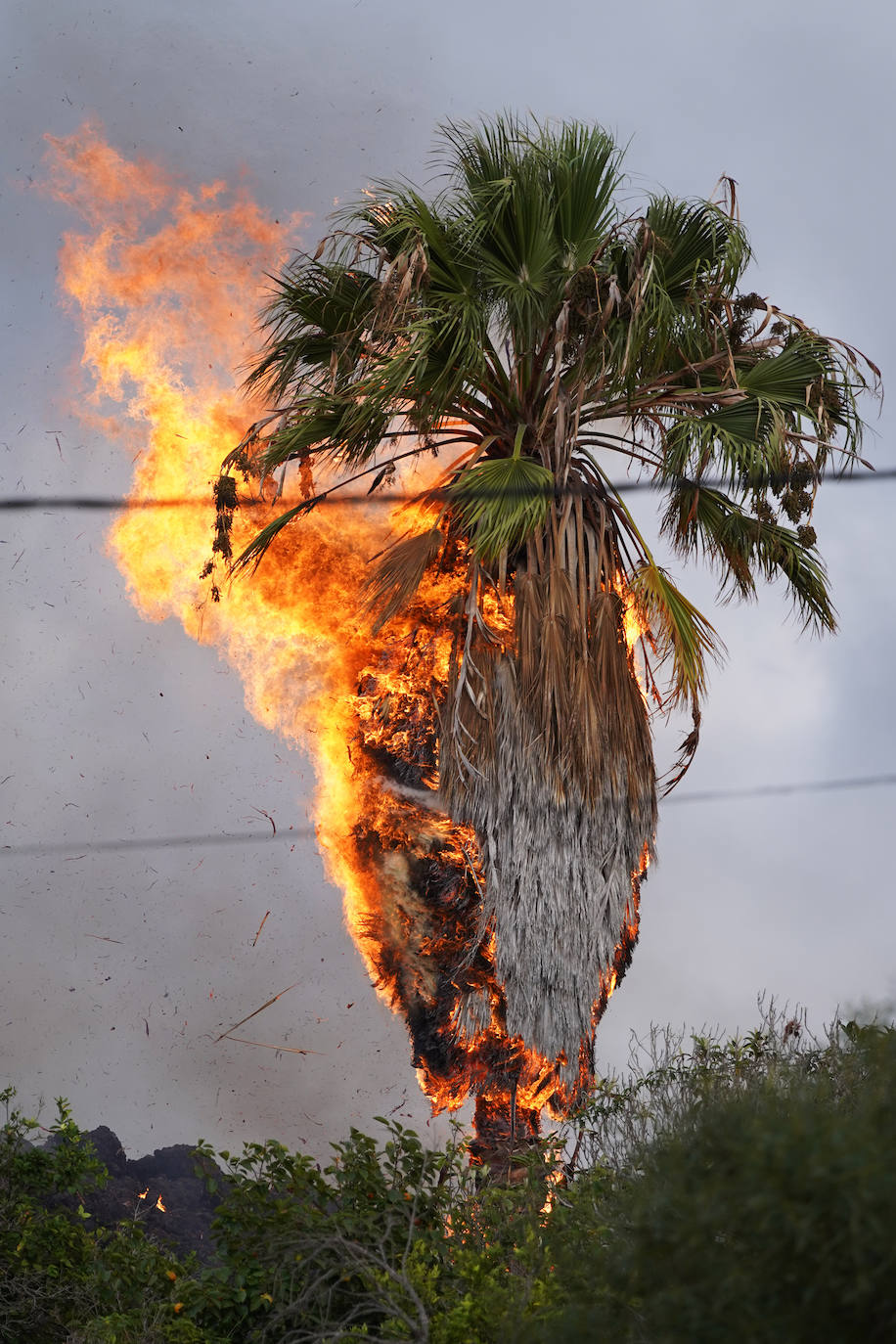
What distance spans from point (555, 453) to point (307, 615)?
3034mm

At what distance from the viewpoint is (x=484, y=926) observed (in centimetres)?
904

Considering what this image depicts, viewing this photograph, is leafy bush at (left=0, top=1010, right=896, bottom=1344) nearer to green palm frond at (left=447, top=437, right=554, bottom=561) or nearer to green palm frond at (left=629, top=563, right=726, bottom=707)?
green palm frond at (left=629, top=563, right=726, bottom=707)

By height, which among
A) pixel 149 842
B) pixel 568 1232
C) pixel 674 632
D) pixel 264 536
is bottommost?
pixel 568 1232

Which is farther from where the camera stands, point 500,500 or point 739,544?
point 739,544

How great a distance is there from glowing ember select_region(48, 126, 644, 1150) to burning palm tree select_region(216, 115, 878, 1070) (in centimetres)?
24

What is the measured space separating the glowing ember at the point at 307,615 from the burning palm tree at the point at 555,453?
0.79 feet

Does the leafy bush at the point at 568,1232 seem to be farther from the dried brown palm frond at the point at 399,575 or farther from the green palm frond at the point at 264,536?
the green palm frond at the point at 264,536

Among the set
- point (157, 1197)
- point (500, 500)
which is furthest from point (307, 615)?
point (157, 1197)

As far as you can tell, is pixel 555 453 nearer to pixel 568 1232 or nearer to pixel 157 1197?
pixel 568 1232

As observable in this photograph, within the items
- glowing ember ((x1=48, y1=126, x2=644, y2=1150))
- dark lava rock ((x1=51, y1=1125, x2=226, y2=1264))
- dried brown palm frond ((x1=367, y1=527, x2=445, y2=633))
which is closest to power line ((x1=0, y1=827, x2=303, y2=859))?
glowing ember ((x1=48, y1=126, x2=644, y2=1150))

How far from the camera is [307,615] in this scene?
39.0ft

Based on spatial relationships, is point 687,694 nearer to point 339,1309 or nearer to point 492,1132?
point 492,1132

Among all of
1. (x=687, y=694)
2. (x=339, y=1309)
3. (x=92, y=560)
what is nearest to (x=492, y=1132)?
(x=339, y=1309)

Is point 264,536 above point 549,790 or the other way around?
above
